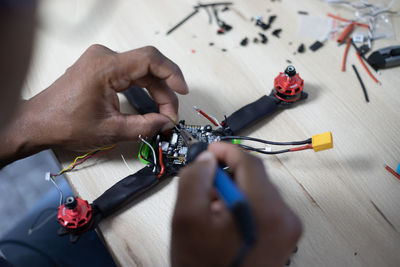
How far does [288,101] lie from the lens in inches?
35.5

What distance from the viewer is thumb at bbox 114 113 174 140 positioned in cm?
77

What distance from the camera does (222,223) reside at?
0.44m

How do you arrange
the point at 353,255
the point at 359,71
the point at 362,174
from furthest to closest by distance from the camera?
the point at 359,71 < the point at 362,174 < the point at 353,255

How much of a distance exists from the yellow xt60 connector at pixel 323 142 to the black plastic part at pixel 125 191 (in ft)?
1.30

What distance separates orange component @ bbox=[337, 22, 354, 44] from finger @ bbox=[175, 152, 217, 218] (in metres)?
0.82

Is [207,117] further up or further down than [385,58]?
further up

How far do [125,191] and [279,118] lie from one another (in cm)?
48

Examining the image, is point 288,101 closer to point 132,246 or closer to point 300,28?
point 300,28

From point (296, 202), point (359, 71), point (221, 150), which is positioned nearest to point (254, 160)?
point (221, 150)

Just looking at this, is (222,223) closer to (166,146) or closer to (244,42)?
(166,146)

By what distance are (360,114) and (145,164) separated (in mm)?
641

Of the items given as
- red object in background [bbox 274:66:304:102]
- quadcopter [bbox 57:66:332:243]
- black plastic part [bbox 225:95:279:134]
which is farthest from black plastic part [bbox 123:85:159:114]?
red object in background [bbox 274:66:304:102]

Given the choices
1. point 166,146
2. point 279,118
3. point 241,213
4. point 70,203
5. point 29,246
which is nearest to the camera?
point 241,213

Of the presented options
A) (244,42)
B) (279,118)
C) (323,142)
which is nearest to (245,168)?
(323,142)
